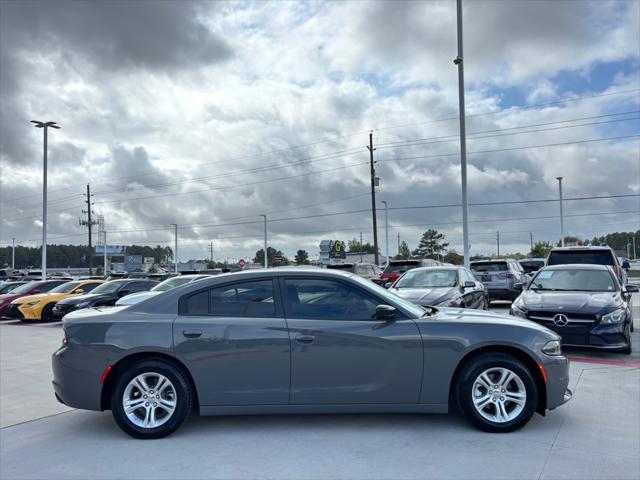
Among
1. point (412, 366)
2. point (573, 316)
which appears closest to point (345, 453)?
point (412, 366)

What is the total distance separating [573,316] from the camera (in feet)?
26.5

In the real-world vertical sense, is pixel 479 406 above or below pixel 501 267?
below

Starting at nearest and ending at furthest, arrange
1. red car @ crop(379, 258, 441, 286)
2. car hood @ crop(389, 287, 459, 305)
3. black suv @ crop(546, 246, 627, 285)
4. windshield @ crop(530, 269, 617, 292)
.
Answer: windshield @ crop(530, 269, 617, 292)
car hood @ crop(389, 287, 459, 305)
black suv @ crop(546, 246, 627, 285)
red car @ crop(379, 258, 441, 286)

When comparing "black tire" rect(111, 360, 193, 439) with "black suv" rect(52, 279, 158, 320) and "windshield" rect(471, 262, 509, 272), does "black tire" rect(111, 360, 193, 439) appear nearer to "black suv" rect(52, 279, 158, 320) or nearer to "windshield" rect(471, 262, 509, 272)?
"black suv" rect(52, 279, 158, 320)

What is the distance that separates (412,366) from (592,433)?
1723 millimetres

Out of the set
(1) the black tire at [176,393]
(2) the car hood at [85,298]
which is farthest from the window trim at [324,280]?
(2) the car hood at [85,298]

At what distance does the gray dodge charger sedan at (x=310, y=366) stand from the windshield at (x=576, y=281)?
5.30m

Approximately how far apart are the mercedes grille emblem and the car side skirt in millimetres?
4271

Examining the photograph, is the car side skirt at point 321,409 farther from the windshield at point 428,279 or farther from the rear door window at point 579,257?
the rear door window at point 579,257

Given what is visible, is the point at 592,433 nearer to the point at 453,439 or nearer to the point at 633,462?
the point at 633,462

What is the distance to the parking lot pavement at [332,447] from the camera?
12.8ft

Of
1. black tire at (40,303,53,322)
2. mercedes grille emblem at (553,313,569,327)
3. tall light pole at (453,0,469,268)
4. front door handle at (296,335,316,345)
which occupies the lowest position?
black tire at (40,303,53,322)

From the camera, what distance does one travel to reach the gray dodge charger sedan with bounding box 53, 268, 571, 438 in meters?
4.65

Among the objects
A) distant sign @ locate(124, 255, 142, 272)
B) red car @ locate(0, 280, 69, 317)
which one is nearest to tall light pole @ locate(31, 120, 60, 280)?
red car @ locate(0, 280, 69, 317)
